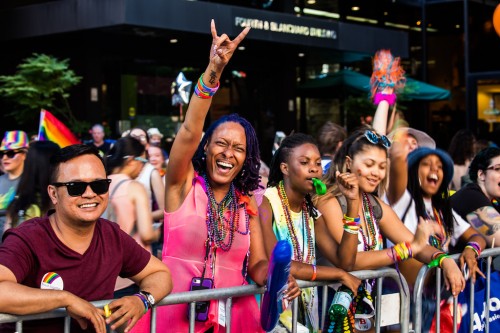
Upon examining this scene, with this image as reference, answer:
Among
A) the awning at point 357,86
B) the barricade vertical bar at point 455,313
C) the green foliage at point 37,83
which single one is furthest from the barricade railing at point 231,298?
the awning at point 357,86

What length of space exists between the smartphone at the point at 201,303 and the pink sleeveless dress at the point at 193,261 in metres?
0.04

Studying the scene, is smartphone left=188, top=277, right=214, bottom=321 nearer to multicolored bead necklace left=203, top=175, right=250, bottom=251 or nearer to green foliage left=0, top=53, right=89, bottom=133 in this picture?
multicolored bead necklace left=203, top=175, right=250, bottom=251

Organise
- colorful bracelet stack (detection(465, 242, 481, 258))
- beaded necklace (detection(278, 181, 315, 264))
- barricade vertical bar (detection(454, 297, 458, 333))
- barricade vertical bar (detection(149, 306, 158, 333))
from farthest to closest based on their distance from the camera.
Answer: colorful bracelet stack (detection(465, 242, 481, 258)) → barricade vertical bar (detection(454, 297, 458, 333)) → beaded necklace (detection(278, 181, 315, 264)) → barricade vertical bar (detection(149, 306, 158, 333))

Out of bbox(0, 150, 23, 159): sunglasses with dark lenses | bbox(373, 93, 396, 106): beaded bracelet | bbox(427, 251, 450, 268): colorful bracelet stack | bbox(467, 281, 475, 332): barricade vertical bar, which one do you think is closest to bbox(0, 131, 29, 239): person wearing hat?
bbox(0, 150, 23, 159): sunglasses with dark lenses

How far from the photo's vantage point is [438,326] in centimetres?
463

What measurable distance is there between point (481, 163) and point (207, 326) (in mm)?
3123

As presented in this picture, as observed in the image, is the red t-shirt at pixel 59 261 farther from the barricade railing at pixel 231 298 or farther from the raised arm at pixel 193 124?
the raised arm at pixel 193 124


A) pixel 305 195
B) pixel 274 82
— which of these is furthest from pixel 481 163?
pixel 274 82

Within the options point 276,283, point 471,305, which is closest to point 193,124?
point 276,283

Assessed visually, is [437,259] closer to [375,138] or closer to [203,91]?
[375,138]

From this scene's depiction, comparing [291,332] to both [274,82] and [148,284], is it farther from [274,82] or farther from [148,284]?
[274,82]

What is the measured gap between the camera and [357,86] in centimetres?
1761

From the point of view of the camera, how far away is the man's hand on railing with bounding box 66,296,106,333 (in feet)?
9.51

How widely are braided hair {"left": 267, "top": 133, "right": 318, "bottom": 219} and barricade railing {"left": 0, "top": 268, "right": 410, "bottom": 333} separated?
522 millimetres
